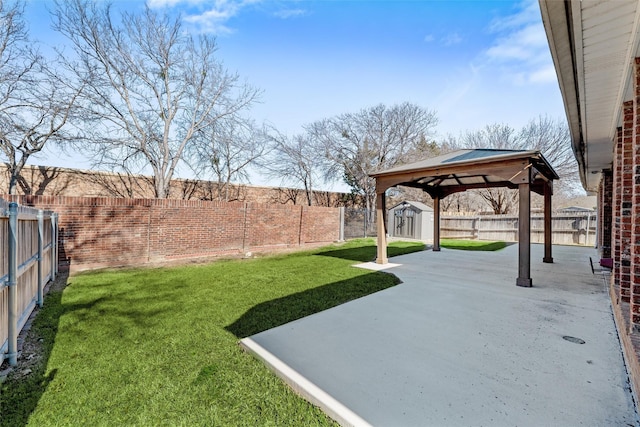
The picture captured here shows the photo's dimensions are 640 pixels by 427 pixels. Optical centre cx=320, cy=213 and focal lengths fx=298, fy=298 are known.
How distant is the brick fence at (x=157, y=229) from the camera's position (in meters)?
7.24

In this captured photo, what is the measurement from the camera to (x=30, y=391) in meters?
2.30

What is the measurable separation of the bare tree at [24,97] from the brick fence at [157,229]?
483cm

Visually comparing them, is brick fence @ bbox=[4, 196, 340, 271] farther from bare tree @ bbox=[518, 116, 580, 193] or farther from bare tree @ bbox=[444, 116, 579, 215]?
bare tree @ bbox=[518, 116, 580, 193]

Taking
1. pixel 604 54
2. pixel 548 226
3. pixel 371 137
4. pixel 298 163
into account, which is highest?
pixel 371 137

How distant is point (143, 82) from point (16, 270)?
1188cm

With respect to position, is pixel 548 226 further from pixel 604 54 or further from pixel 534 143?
pixel 534 143

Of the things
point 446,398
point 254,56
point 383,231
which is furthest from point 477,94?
point 446,398

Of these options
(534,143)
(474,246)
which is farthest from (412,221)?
(534,143)

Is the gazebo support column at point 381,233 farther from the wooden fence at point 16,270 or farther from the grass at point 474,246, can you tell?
the wooden fence at point 16,270

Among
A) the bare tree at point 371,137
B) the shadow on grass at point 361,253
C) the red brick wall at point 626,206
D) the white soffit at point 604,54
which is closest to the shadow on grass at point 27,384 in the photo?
the white soffit at point 604,54

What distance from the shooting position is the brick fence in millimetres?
7242

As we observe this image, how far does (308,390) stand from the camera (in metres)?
2.20

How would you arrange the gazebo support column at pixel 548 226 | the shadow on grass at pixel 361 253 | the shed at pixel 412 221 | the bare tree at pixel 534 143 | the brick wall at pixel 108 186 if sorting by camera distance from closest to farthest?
the gazebo support column at pixel 548 226 → the shadow on grass at pixel 361 253 → the brick wall at pixel 108 186 → the shed at pixel 412 221 → the bare tree at pixel 534 143

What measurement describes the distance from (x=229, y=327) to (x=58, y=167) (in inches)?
456
